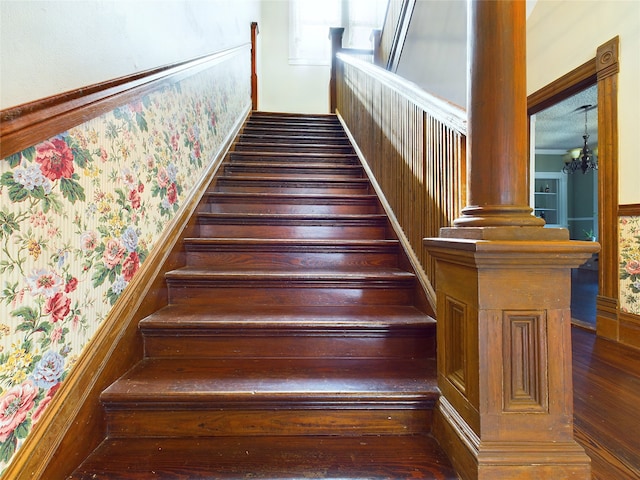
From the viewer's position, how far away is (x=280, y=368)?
117cm

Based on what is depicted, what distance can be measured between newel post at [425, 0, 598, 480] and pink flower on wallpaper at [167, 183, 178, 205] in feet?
4.20

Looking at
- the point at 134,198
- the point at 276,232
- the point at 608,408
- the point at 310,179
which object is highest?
the point at 310,179

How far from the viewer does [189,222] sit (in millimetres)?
1749

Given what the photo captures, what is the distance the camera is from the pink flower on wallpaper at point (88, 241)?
955 millimetres

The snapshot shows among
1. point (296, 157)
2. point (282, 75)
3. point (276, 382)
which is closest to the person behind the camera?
point (276, 382)

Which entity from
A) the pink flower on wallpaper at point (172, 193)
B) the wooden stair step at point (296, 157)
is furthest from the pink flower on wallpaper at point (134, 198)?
the wooden stair step at point (296, 157)

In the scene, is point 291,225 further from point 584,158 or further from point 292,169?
point 584,158

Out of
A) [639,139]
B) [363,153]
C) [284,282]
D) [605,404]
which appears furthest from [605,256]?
[284,282]

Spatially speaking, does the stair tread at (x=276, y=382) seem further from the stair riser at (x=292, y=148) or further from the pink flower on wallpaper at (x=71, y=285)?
the stair riser at (x=292, y=148)

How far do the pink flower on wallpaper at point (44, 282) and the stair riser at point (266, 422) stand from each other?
42 cm

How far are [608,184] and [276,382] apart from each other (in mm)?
2294

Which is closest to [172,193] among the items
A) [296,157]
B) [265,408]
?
[265,408]

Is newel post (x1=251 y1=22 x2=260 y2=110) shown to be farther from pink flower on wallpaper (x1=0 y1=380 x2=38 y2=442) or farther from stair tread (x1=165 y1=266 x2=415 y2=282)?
pink flower on wallpaper (x1=0 y1=380 x2=38 y2=442)

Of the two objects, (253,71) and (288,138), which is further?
(253,71)
